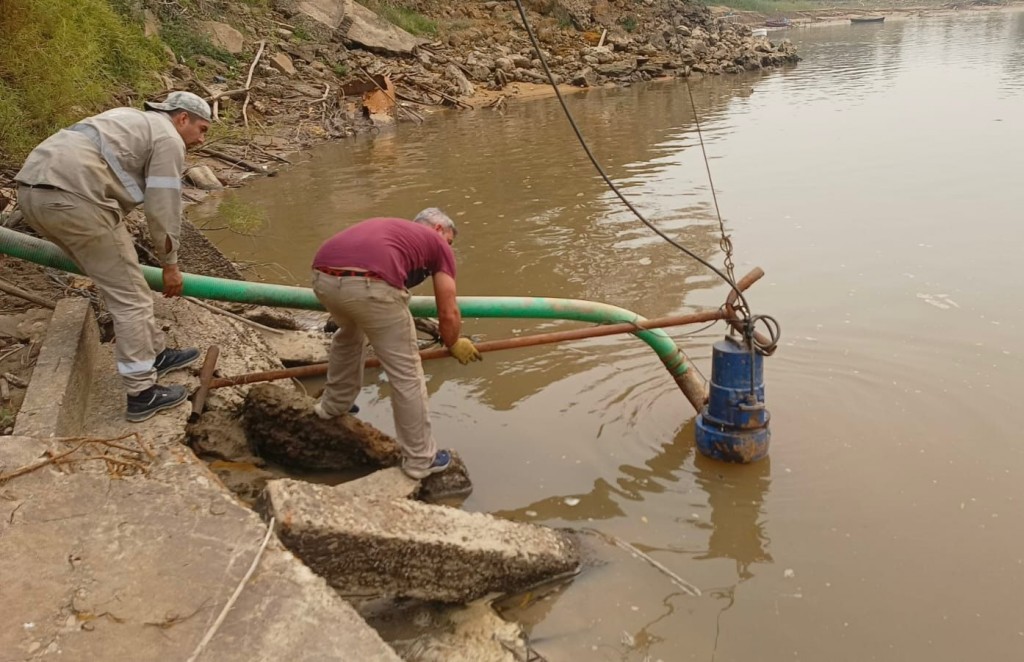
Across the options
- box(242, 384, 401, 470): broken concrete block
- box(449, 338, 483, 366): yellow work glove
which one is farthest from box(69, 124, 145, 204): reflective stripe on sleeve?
box(449, 338, 483, 366): yellow work glove

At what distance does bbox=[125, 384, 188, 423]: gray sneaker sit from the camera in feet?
12.7

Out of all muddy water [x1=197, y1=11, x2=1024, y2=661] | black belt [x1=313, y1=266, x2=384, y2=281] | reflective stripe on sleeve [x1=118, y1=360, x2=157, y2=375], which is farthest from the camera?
reflective stripe on sleeve [x1=118, y1=360, x2=157, y2=375]

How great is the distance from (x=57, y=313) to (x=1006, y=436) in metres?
5.53

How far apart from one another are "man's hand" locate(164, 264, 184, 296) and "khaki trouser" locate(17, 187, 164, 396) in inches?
3.8

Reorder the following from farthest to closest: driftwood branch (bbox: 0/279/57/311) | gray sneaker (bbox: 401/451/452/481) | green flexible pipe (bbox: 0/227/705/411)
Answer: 1. driftwood branch (bbox: 0/279/57/311)
2. green flexible pipe (bbox: 0/227/705/411)
3. gray sneaker (bbox: 401/451/452/481)

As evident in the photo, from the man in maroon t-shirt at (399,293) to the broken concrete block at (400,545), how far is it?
2.07 feet

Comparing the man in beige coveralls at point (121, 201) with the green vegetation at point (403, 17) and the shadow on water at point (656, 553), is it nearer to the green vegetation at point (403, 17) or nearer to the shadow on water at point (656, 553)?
the shadow on water at point (656, 553)

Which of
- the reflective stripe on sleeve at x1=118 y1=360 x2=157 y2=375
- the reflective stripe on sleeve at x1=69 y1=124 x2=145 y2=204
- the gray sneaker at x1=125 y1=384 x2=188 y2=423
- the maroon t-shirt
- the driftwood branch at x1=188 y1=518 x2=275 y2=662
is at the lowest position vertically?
the driftwood branch at x1=188 y1=518 x2=275 y2=662

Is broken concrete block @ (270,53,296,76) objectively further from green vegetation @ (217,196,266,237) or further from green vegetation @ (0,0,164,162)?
green vegetation @ (217,196,266,237)

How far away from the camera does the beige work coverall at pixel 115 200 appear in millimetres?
3660

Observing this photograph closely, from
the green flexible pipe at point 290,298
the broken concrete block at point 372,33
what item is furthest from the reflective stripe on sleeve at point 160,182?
the broken concrete block at point 372,33

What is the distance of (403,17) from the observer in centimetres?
2552

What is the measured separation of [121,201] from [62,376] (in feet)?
2.87

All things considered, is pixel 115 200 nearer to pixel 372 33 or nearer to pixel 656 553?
pixel 656 553
